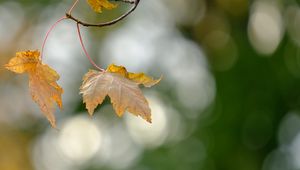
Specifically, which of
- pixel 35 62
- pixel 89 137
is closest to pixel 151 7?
pixel 89 137

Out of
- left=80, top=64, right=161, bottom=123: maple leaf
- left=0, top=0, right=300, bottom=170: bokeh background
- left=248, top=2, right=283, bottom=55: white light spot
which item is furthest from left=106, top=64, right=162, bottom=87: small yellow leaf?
left=248, top=2, right=283, bottom=55: white light spot

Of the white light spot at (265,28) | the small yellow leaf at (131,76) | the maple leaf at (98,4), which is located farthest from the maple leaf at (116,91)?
the white light spot at (265,28)

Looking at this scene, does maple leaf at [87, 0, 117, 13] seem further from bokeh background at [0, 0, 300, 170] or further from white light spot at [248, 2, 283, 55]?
white light spot at [248, 2, 283, 55]

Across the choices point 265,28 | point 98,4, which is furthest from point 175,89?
point 98,4

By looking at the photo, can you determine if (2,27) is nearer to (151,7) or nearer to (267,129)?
(151,7)

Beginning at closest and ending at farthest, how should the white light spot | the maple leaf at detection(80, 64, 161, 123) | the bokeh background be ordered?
the maple leaf at detection(80, 64, 161, 123) → the bokeh background → the white light spot

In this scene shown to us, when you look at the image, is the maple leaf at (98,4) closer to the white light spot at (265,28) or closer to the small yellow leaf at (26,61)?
the small yellow leaf at (26,61)

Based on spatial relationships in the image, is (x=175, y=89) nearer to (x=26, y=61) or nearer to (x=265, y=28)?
(x=265, y=28)
